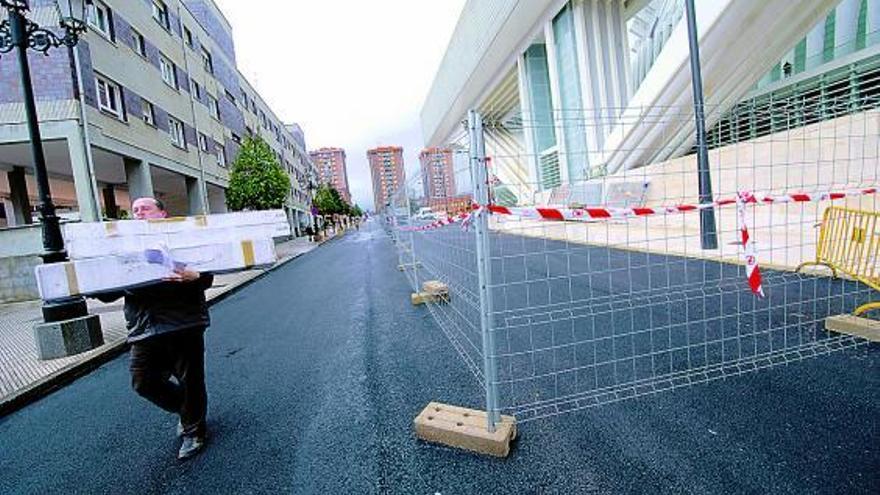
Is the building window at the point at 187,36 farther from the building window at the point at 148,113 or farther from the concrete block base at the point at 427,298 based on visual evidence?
the concrete block base at the point at 427,298

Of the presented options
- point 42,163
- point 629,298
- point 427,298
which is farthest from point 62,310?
Result: point 629,298

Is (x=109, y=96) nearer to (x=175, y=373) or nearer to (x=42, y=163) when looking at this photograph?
(x=42, y=163)

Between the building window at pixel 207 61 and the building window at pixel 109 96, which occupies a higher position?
the building window at pixel 207 61

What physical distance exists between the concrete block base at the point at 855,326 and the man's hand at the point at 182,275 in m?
5.17

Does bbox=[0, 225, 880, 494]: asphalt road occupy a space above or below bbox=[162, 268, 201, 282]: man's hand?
below

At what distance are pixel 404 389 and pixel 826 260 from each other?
526 centimetres

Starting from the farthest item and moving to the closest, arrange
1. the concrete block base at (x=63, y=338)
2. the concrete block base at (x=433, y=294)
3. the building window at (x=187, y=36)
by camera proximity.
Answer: the building window at (x=187, y=36)
the concrete block base at (x=433, y=294)
the concrete block base at (x=63, y=338)

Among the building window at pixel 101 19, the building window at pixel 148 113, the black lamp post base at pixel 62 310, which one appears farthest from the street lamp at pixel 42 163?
the building window at pixel 148 113

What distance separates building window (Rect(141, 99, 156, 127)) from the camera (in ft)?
51.2

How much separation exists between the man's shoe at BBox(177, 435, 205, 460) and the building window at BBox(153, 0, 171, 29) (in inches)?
827

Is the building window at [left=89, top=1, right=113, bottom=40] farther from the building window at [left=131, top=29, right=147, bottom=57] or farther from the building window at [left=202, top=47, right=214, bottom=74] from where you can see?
the building window at [left=202, top=47, right=214, bottom=74]

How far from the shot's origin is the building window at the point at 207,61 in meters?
23.7

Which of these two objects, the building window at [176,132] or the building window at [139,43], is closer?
the building window at [139,43]

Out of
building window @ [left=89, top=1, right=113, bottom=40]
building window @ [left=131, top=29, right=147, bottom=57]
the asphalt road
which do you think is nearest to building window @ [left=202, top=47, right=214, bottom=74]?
building window @ [left=131, top=29, right=147, bottom=57]
